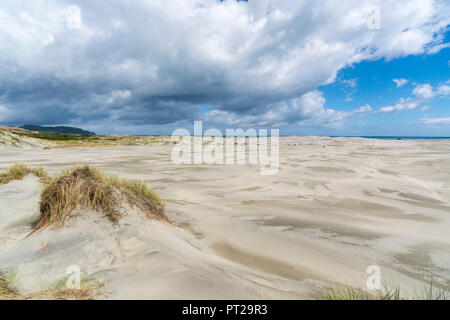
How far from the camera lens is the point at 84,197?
4.09 meters

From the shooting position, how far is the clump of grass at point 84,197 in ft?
13.0

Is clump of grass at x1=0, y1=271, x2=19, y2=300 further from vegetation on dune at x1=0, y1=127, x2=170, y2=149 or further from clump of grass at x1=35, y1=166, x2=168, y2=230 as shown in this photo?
vegetation on dune at x1=0, y1=127, x2=170, y2=149

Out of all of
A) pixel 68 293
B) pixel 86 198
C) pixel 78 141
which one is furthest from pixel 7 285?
pixel 78 141

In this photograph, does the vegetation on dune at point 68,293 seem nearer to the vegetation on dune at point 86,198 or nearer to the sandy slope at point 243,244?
the sandy slope at point 243,244

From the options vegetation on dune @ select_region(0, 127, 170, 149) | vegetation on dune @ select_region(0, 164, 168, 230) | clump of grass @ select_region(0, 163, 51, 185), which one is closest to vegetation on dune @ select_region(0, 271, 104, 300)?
vegetation on dune @ select_region(0, 164, 168, 230)

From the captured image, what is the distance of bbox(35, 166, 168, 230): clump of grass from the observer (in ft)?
13.0

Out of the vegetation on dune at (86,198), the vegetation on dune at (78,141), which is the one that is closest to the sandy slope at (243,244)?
the vegetation on dune at (86,198)

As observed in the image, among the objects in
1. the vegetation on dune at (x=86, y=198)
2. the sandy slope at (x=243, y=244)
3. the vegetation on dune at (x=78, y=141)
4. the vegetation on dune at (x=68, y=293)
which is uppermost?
the vegetation on dune at (x=78, y=141)

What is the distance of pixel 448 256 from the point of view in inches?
154

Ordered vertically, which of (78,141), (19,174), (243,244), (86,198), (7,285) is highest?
(78,141)

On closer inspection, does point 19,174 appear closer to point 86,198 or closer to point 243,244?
point 86,198
